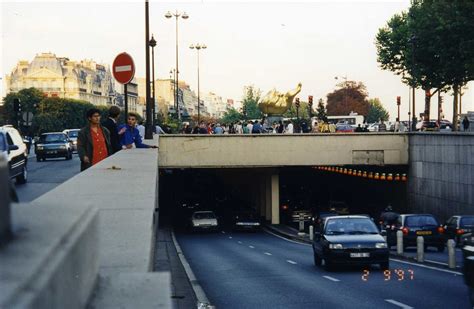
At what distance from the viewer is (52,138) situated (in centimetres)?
5153

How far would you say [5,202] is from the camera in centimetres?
214

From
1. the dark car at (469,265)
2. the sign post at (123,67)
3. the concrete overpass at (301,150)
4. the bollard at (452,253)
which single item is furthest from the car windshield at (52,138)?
the dark car at (469,265)

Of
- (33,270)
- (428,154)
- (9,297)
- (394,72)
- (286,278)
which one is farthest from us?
(394,72)

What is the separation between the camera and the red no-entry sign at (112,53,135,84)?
19.9 meters

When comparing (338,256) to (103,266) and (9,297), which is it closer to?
(103,266)

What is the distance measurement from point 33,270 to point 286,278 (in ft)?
75.4

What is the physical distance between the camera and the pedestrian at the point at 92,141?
12.6 meters

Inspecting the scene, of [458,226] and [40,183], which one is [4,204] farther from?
[458,226]

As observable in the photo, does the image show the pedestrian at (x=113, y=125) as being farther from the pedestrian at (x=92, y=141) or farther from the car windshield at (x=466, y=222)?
the car windshield at (x=466, y=222)

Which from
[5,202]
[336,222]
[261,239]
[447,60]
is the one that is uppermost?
[447,60]

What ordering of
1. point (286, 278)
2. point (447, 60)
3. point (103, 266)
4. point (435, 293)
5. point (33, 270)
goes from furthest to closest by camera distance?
point (447, 60), point (286, 278), point (435, 293), point (103, 266), point (33, 270)

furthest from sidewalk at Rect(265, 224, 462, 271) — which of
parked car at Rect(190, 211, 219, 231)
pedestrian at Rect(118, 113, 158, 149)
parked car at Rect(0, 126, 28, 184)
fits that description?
parked car at Rect(0, 126, 28, 184)

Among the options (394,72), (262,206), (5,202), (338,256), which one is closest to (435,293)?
(338,256)

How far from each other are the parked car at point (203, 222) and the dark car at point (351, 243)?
99.7ft
